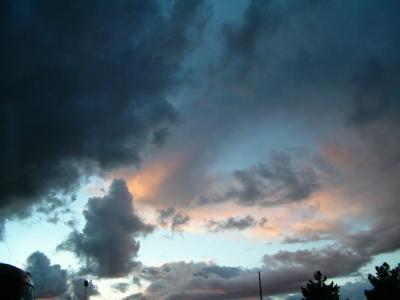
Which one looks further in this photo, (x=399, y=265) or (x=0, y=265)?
(x=399, y=265)

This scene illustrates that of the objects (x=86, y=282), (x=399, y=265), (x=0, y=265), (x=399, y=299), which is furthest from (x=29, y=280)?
(x=399, y=265)

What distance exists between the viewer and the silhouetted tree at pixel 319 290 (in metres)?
60.8

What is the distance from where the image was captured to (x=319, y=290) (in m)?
61.3

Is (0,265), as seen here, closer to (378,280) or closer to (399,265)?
(378,280)

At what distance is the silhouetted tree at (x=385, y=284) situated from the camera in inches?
2155

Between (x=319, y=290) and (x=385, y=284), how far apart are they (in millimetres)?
9985

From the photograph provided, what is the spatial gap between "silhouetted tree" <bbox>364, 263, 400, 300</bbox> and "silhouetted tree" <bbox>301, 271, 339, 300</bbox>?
5012mm

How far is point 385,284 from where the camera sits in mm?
56219

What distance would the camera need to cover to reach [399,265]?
60.5 m

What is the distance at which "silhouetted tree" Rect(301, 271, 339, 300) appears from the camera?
6081 centimetres

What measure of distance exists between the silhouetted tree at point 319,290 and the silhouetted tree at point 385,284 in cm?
501

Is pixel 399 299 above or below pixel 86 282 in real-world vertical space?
below

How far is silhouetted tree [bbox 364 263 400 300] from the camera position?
2155 inches

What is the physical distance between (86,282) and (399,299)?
4270cm
